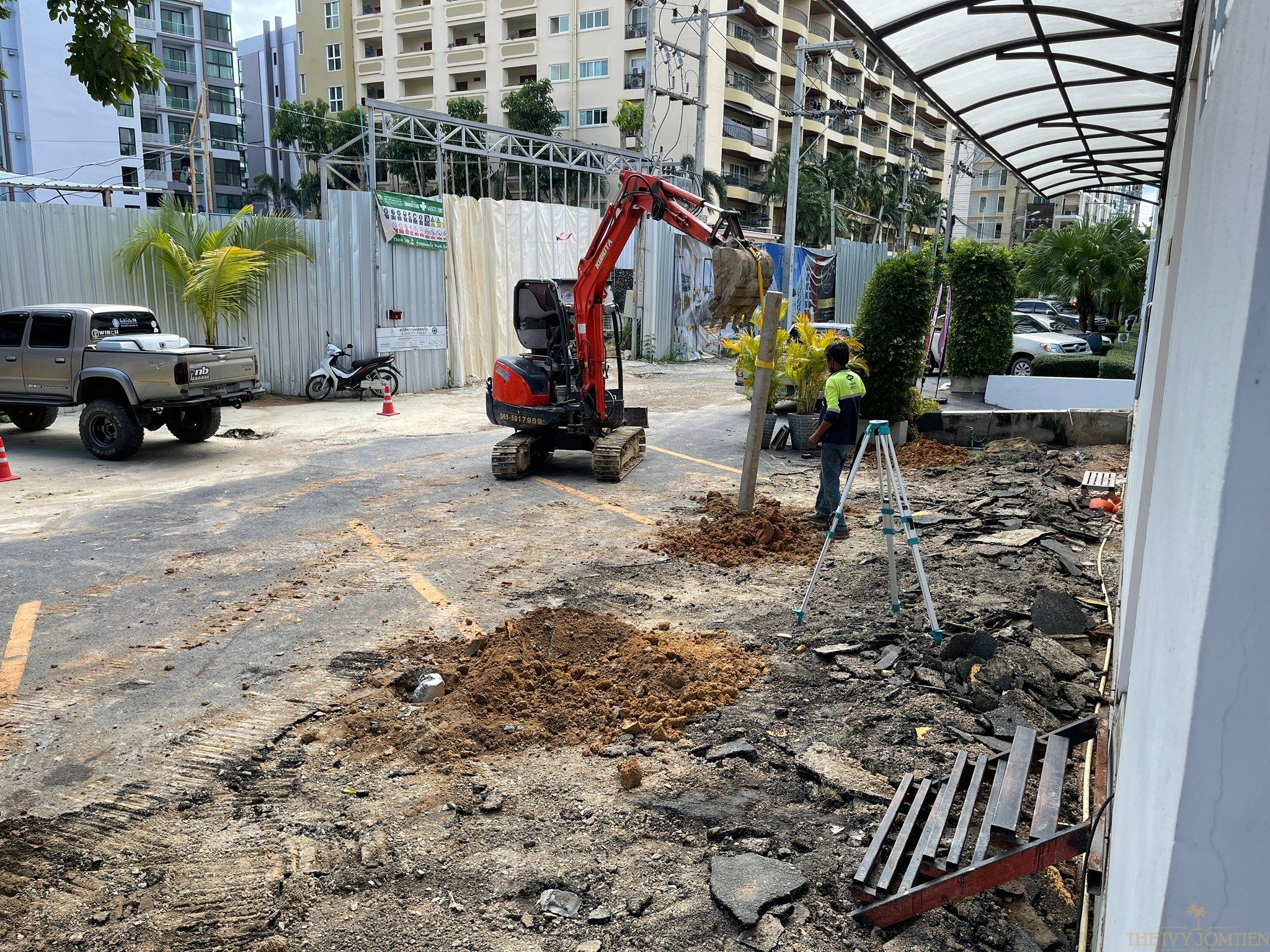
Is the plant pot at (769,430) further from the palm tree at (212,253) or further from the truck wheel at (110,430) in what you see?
the palm tree at (212,253)

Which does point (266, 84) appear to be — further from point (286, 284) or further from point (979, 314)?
point (979, 314)

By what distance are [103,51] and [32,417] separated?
917cm

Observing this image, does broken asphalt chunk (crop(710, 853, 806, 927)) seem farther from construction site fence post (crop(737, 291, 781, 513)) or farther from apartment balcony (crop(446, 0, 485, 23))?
apartment balcony (crop(446, 0, 485, 23))

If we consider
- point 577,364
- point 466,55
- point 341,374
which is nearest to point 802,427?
point 577,364

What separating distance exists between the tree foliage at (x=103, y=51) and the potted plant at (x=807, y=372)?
9.16 m

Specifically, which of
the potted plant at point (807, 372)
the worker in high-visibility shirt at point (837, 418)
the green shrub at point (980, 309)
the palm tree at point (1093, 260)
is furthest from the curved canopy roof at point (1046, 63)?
the palm tree at point (1093, 260)

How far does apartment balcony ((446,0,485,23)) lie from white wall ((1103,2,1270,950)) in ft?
222

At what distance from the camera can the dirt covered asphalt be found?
3684mm

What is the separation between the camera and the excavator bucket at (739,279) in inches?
362

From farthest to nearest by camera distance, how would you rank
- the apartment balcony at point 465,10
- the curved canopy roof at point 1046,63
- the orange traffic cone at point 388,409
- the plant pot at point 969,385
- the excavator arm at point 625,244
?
1. the apartment balcony at point 465,10
2. the plant pot at point 969,385
3. the orange traffic cone at point 388,409
4. the excavator arm at point 625,244
5. the curved canopy roof at point 1046,63

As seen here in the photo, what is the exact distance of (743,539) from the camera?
29.0 ft

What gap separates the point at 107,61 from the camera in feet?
21.3

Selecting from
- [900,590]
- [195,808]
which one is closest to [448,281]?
[900,590]

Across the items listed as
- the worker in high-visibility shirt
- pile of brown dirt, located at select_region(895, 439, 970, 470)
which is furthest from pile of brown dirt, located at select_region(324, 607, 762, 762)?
pile of brown dirt, located at select_region(895, 439, 970, 470)
